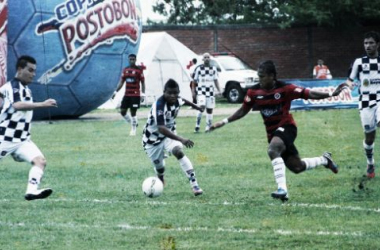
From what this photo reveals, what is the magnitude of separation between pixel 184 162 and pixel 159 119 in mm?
627

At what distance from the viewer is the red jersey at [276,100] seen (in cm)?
1095

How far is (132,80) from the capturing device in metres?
23.8

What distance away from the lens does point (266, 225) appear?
8953mm

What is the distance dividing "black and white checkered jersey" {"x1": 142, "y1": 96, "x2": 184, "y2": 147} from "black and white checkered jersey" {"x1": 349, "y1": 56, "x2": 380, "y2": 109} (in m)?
2.55

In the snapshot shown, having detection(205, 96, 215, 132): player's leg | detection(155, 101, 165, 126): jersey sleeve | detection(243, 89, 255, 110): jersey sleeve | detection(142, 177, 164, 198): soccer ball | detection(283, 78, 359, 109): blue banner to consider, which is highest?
detection(243, 89, 255, 110): jersey sleeve

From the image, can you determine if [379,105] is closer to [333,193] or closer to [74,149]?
[333,193]

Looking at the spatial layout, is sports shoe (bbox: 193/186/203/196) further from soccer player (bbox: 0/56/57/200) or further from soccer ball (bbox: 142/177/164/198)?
soccer player (bbox: 0/56/57/200)

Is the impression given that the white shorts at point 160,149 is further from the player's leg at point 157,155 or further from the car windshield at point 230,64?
the car windshield at point 230,64

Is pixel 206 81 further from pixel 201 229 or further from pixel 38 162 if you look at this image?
pixel 201 229

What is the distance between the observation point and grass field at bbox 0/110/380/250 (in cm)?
831

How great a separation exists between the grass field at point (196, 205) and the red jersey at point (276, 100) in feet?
2.94

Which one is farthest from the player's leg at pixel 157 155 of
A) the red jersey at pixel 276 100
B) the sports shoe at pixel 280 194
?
the sports shoe at pixel 280 194

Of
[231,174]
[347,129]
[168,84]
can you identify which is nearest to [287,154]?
[168,84]

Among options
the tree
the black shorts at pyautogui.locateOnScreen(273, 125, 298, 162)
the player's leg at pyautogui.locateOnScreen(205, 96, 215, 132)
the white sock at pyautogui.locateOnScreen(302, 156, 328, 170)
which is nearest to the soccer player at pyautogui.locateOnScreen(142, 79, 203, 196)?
the black shorts at pyautogui.locateOnScreen(273, 125, 298, 162)
